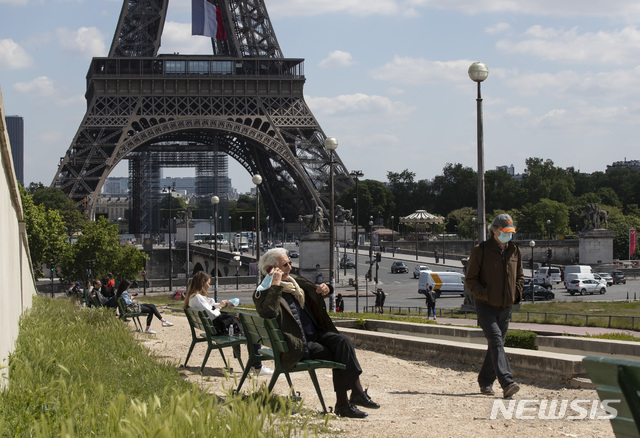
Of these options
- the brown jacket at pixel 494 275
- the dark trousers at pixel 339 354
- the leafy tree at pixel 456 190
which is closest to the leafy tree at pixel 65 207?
the leafy tree at pixel 456 190

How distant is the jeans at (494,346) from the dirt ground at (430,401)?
0.19 meters

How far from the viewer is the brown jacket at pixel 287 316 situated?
6.93 metres

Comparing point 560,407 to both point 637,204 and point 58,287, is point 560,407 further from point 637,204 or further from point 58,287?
point 637,204

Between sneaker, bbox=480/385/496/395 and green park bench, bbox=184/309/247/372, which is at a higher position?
green park bench, bbox=184/309/247/372

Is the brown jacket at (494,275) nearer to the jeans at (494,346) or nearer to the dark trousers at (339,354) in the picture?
the jeans at (494,346)

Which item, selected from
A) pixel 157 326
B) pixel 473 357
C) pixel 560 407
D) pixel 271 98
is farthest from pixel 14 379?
pixel 271 98

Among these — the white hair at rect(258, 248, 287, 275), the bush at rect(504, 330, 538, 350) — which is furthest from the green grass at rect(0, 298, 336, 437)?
the bush at rect(504, 330, 538, 350)

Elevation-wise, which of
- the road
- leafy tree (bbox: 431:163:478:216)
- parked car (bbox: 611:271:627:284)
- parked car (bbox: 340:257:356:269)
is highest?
leafy tree (bbox: 431:163:478:216)

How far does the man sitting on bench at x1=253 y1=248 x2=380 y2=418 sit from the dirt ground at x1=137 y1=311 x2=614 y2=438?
0.23 meters

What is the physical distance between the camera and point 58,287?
53562 millimetres

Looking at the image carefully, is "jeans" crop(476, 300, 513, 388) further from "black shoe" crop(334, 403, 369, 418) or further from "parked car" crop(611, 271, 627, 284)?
"parked car" crop(611, 271, 627, 284)

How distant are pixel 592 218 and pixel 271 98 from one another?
2932 centimetres

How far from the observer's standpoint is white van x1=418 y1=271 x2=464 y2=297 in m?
46.8

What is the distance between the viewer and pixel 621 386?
3371 mm
